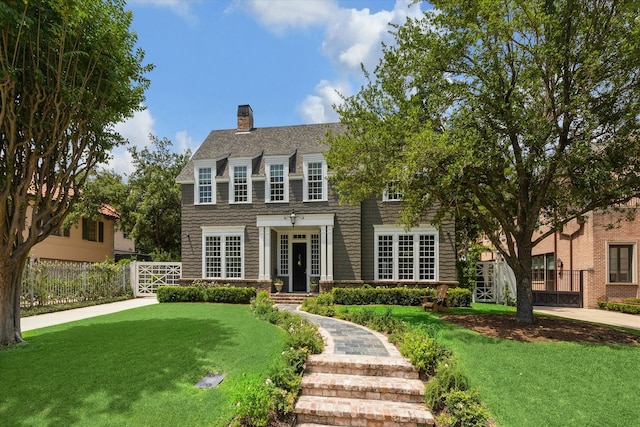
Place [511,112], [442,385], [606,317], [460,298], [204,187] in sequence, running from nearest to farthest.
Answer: [442,385], [511,112], [606,317], [460,298], [204,187]

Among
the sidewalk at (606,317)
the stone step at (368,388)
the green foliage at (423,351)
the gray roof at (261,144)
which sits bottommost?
the sidewalk at (606,317)

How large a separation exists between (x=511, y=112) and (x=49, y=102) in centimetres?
1074

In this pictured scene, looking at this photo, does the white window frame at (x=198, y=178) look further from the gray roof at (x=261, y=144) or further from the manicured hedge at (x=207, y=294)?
the manicured hedge at (x=207, y=294)

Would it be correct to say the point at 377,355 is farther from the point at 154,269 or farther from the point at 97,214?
the point at 97,214

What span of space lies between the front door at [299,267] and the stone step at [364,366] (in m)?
12.1

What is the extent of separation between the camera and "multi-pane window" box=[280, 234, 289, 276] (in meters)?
20.1

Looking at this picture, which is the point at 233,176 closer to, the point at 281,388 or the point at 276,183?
the point at 276,183

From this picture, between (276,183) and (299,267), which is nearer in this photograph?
(276,183)

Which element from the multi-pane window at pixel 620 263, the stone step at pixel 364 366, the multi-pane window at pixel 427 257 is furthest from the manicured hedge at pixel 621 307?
the stone step at pixel 364 366

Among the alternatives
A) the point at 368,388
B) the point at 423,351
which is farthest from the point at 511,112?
the point at 368,388

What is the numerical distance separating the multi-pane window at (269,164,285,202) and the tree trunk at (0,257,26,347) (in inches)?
463

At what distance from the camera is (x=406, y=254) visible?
1809 centimetres

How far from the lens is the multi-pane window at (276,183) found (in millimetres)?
19391

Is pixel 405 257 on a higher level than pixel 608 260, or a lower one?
higher
